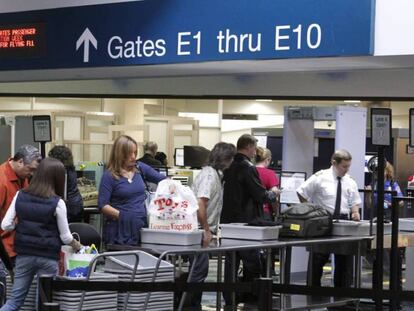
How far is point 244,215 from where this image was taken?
7594 mm

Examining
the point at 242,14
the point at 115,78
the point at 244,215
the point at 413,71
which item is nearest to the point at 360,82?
the point at 413,71

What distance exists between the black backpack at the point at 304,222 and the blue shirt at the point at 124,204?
116 centimetres

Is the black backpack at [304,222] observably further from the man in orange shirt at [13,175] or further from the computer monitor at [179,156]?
the computer monitor at [179,156]

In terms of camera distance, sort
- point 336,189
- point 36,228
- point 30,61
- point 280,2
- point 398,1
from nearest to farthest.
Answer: point 36,228 → point 398,1 → point 280,2 → point 336,189 → point 30,61

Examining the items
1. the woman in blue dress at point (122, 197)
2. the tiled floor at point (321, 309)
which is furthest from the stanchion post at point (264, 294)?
the tiled floor at point (321, 309)

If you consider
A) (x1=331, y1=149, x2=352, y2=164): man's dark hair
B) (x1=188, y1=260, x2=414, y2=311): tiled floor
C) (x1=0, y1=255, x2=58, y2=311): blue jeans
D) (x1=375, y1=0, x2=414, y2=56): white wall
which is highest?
(x1=375, y1=0, x2=414, y2=56): white wall

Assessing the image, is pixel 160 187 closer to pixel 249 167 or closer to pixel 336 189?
pixel 249 167

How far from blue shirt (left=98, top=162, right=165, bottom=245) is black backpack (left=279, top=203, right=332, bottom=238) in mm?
1163

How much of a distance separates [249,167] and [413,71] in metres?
2.24

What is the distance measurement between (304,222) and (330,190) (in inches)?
69.9

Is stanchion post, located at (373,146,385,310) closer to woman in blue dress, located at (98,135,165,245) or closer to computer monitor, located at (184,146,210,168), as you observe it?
woman in blue dress, located at (98,135,165,245)

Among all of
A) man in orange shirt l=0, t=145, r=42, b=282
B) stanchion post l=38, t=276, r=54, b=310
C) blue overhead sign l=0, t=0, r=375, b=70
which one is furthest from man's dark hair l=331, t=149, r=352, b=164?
stanchion post l=38, t=276, r=54, b=310

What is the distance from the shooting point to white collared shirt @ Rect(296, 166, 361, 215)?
28.9 ft

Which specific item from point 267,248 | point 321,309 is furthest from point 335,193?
point 267,248
